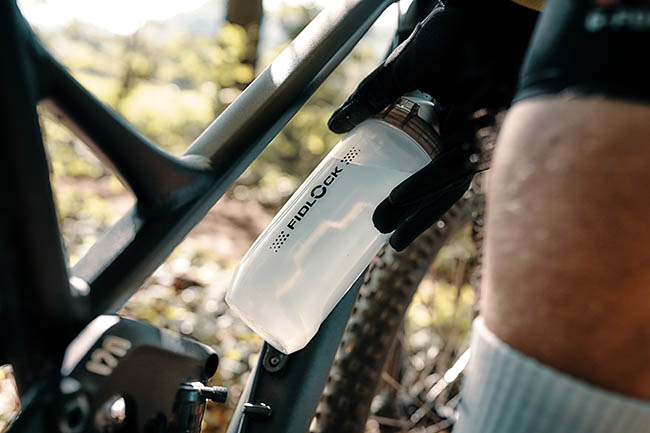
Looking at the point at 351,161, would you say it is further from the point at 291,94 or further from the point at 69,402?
the point at 69,402

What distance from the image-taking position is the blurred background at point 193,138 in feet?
6.03

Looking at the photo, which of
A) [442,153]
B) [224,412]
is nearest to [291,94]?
[442,153]

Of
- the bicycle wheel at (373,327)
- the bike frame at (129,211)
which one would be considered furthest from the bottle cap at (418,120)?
the bicycle wheel at (373,327)

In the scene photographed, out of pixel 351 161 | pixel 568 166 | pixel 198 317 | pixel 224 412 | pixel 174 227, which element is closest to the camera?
pixel 568 166

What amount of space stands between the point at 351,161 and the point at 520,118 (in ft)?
1.21

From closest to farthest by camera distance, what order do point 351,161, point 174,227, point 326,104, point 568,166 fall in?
1. point 568,166
2. point 174,227
3. point 351,161
4. point 326,104

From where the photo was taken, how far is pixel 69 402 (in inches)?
19.8

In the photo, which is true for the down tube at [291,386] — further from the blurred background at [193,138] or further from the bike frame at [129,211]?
the blurred background at [193,138]

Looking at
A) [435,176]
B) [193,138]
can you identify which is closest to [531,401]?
[435,176]

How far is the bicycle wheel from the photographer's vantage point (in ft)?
3.60

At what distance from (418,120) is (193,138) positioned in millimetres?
3753

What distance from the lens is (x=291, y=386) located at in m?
0.81

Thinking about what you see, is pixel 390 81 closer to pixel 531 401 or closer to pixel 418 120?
pixel 418 120

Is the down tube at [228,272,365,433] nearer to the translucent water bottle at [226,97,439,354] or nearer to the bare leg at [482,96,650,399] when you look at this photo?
the translucent water bottle at [226,97,439,354]
